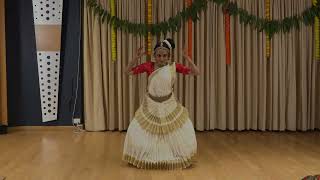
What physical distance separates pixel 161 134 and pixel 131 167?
1.30 feet

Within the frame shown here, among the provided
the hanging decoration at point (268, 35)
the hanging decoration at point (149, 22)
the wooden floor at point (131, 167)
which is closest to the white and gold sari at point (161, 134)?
the wooden floor at point (131, 167)

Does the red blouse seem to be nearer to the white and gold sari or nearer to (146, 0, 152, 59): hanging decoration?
the white and gold sari

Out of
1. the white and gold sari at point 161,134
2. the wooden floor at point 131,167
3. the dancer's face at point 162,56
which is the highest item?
the dancer's face at point 162,56

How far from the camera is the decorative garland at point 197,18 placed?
625 cm

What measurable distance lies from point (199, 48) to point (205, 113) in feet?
2.99

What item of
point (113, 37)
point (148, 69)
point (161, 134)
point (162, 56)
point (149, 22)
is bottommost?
point (161, 134)

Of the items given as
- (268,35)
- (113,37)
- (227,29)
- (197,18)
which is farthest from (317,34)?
(113,37)

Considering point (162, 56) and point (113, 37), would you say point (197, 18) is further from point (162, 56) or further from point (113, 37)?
point (162, 56)

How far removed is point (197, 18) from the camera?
20.7 ft

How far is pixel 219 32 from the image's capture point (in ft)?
20.8

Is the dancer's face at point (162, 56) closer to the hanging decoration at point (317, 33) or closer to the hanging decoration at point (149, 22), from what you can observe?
the hanging decoration at point (149, 22)

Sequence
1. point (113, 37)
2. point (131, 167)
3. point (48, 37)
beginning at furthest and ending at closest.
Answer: point (48, 37), point (113, 37), point (131, 167)

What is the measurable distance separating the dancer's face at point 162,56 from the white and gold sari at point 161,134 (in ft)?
0.17

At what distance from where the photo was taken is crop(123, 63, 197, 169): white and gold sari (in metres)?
4.10
